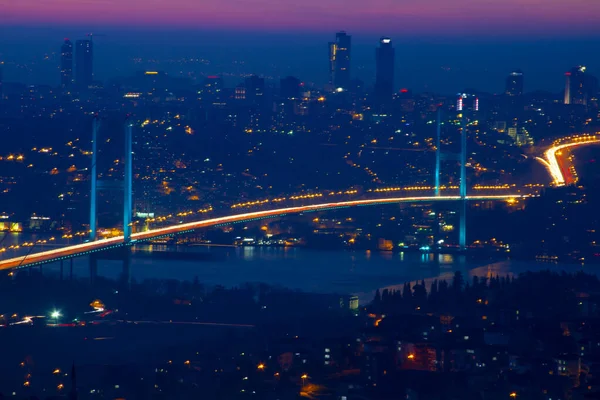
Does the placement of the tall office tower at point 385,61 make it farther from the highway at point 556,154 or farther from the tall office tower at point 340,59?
the highway at point 556,154

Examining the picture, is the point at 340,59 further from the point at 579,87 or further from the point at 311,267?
the point at 311,267

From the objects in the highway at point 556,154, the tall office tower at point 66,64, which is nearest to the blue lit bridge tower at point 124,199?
the highway at point 556,154

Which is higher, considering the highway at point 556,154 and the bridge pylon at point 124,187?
the bridge pylon at point 124,187

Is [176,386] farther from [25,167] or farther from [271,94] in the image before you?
[271,94]

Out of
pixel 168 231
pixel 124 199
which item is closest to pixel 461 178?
pixel 168 231

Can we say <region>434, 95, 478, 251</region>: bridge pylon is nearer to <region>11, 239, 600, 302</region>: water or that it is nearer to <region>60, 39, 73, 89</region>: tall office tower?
<region>11, 239, 600, 302</region>: water
